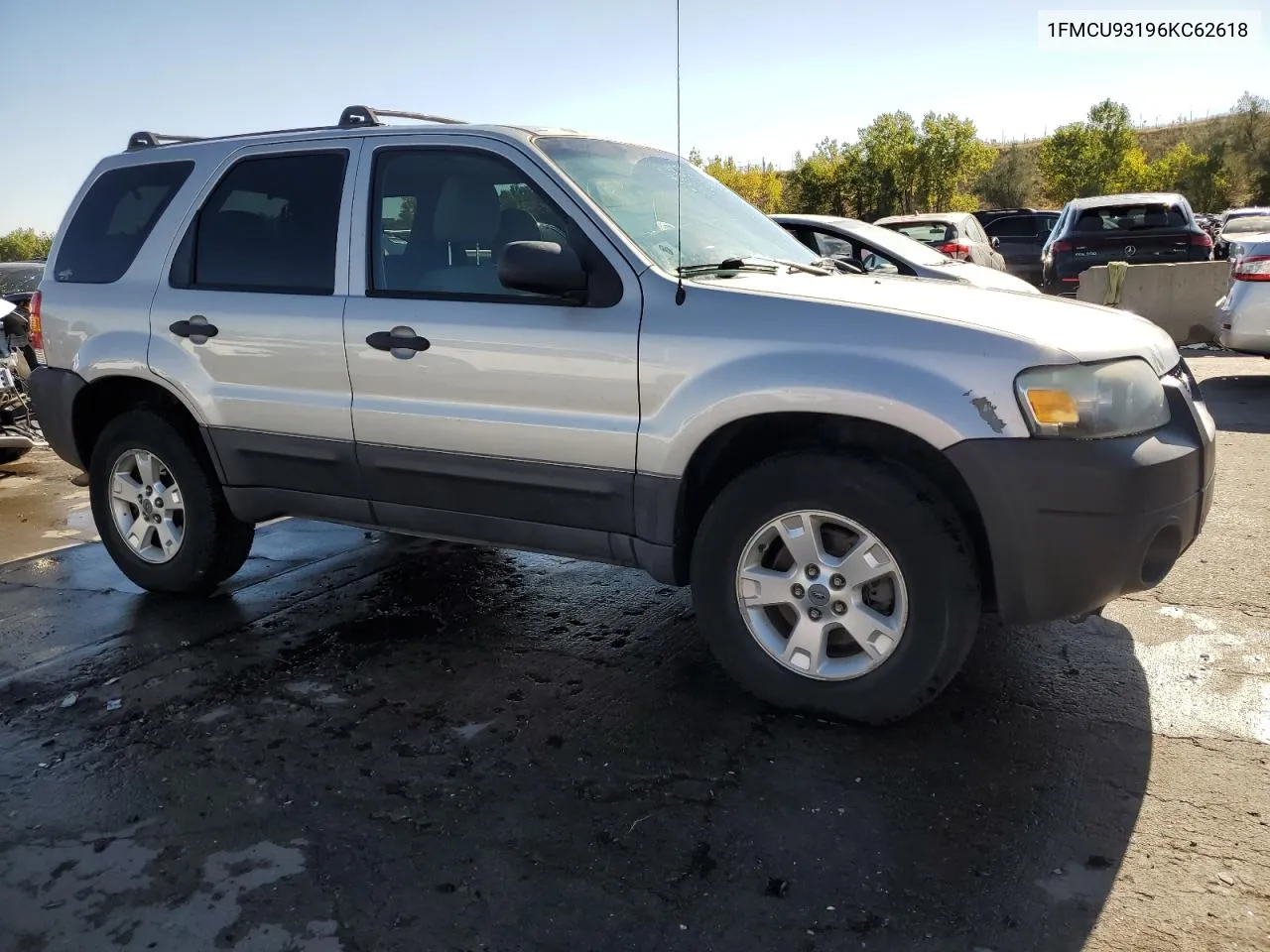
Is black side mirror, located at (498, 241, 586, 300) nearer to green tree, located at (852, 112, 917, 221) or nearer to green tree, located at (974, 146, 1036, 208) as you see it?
green tree, located at (852, 112, 917, 221)

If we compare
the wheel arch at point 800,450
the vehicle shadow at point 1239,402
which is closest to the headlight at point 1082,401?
the wheel arch at point 800,450

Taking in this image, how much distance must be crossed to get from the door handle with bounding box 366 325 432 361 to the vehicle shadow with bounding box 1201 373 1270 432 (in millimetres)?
6366

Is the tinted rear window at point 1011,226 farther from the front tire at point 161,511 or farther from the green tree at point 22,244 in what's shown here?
the green tree at point 22,244

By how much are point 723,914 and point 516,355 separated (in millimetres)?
2009

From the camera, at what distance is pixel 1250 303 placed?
30.4 feet

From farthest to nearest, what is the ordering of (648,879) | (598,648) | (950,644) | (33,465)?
(33,465)
(598,648)
(950,644)
(648,879)

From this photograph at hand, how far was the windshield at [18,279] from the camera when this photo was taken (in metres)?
11.3

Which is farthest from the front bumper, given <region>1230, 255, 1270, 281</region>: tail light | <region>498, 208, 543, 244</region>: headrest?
<region>1230, 255, 1270, 281</region>: tail light

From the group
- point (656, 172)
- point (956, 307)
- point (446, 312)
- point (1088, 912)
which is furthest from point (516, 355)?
point (1088, 912)

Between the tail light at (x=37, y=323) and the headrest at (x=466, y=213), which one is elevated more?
the headrest at (x=466, y=213)

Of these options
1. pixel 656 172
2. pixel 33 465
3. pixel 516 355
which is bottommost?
pixel 33 465

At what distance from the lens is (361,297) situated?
13.4 ft

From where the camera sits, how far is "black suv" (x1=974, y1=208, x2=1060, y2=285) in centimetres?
2142

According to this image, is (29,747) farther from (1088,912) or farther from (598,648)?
(1088,912)
